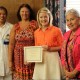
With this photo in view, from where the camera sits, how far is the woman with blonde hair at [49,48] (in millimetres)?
2748

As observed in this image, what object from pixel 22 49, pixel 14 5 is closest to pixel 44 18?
pixel 22 49

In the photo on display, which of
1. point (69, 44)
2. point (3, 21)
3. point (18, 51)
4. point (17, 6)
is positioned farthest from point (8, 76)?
point (69, 44)

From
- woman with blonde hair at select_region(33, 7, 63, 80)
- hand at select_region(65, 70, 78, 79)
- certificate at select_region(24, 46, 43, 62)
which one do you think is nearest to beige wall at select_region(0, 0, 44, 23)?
woman with blonde hair at select_region(33, 7, 63, 80)

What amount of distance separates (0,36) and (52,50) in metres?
0.76

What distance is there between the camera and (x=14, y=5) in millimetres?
3334

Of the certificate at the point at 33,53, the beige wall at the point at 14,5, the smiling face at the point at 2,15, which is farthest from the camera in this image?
the beige wall at the point at 14,5

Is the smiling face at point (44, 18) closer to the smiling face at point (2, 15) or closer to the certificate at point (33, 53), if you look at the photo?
the certificate at point (33, 53)

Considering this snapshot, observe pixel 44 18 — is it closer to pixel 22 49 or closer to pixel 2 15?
pixel 22 49

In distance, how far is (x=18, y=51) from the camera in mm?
3012

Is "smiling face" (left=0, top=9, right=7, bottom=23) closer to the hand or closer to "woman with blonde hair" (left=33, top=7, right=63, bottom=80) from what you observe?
"woman with blonde hair" (left=33, top=7, right=63, bottom=80)

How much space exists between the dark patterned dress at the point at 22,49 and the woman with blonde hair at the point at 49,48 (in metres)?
0.21

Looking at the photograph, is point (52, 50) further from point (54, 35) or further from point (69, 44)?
point (69, 44)

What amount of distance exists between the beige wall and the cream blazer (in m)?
0.21

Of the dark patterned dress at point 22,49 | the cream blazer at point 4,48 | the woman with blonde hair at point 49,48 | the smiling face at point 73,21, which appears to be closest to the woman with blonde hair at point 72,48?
the smiling face at point 73,21
